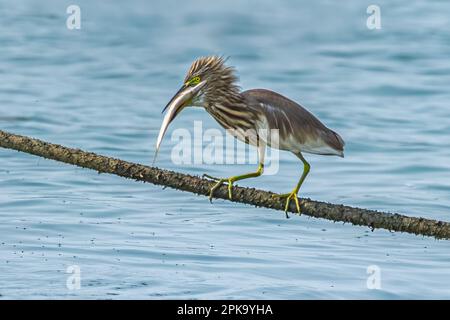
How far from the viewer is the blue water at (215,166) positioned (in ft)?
44.8

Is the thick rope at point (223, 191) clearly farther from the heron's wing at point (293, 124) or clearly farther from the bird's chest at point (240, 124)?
the heron's wing at point (293, 124)

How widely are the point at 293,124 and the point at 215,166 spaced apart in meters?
9.22

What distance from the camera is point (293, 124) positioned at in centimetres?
1030

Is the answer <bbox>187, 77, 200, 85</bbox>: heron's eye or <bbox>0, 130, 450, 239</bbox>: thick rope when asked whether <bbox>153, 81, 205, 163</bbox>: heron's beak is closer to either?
<bbox>187, 77, 200, 85</bbox>: heron's eye

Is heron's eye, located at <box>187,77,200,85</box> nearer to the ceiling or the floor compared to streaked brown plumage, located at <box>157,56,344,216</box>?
nearer to the ceiling

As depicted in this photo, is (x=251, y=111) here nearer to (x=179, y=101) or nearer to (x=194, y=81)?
(x=194, y=81)

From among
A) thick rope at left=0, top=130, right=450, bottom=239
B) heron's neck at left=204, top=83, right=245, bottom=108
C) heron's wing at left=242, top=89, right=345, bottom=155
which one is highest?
heron's neck at left=204, top=83, right=245, bottom=108

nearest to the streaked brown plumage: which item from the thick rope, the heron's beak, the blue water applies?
the heron's beak

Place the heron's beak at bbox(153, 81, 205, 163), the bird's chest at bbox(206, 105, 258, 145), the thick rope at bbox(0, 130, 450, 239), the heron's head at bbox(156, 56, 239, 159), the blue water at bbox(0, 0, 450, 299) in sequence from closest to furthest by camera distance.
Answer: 1. the thick rope at bbox(0, 130, 450, 239)
2. the heron's beak at bbox(153, 81, 205, 163)
3. the bird's chest at bbox(206, 105, 258, 145)
4. the heron's head at bbox(156, 56, 239, 159)
5. the blue water at bbox(0, 0, 450, 299)

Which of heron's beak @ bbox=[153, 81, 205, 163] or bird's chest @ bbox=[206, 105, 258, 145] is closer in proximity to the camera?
heron's beak @ bbox=[153, 81, 205, 163]

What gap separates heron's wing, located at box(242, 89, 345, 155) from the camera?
10.2m

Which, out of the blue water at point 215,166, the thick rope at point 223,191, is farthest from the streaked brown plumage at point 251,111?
the blue water at point 215,166

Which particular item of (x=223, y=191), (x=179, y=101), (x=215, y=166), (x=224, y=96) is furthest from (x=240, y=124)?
(x=215, y=166)
